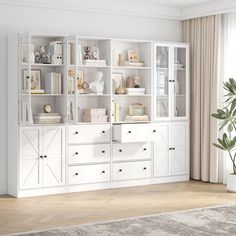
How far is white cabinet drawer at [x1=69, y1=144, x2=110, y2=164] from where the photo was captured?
A: 24.5 ft

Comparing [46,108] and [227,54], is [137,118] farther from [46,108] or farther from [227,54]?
[227,54]

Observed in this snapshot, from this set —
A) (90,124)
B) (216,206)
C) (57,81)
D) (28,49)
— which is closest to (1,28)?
(28,49)

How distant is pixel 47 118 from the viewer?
7277 mm

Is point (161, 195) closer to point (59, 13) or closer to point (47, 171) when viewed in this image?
point (47, 171)

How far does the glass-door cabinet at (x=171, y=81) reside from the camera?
8.18 metres

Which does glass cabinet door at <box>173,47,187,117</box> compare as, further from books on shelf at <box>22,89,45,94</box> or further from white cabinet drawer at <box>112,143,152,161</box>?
books on shelf at <box>22,89,45,94</box>

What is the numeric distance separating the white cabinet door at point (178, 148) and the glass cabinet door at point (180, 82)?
207 millimetres

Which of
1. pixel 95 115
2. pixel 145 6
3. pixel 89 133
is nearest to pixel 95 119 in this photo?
pixel 95 115

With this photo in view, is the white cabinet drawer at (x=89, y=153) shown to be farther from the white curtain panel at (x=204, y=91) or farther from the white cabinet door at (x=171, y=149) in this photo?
the white curtain panel at (x=204, y=91)

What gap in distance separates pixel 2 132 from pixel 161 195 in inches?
86.4

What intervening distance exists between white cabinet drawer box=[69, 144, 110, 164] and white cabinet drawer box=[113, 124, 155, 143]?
0.72 feet

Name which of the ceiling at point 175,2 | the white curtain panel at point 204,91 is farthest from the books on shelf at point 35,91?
the white curtain panel at point 204,91

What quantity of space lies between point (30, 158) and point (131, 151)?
5.04 ft

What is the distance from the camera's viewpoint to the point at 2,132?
7273 millimetres
